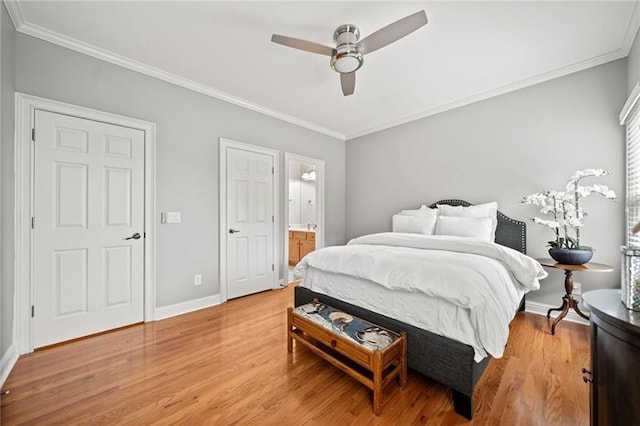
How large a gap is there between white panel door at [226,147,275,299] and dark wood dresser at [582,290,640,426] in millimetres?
3279

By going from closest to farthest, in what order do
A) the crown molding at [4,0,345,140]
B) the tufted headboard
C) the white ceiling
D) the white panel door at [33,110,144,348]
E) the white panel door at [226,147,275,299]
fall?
the white ceiling → the crown molding at [4,0,345,140] → the white panel door at [33,110,144,348] → the tufted headboard → the white panel door at [226,147,275,299]

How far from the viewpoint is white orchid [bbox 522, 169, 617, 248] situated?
7.97 ft

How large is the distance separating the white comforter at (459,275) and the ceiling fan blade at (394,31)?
1.61 meters

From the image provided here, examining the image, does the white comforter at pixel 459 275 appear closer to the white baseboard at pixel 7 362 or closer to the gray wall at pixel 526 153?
the gray wall at pixel 526 153

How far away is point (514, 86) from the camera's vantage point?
308 cm

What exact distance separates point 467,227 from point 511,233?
59 centimetres

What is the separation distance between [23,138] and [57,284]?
1232 mm

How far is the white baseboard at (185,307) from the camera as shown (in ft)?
9.29

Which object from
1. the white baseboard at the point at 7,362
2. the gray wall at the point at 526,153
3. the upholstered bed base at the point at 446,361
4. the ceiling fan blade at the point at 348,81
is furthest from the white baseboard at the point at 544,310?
the white baseboard at the point at 7,362

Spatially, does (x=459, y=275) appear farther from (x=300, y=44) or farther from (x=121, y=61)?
(x=121, y=61)

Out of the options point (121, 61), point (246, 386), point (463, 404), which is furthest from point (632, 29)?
point (121, 61)

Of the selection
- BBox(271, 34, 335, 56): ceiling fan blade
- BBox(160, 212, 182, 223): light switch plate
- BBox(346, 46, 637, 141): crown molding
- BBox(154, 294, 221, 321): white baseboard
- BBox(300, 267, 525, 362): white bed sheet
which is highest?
BBox(346, 46, 637, 141): crown molding

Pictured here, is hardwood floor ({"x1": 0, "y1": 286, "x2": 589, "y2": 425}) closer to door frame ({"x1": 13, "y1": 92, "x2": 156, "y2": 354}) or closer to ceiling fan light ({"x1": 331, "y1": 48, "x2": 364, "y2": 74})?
door frame ({"x1": 13, "y1": 92, "x2": 156, "y2": 354})

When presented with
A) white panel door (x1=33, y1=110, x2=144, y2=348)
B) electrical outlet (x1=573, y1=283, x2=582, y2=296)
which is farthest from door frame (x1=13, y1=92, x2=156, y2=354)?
electrical outlet (x1=573, y1=283, x2=582, y2=296)
